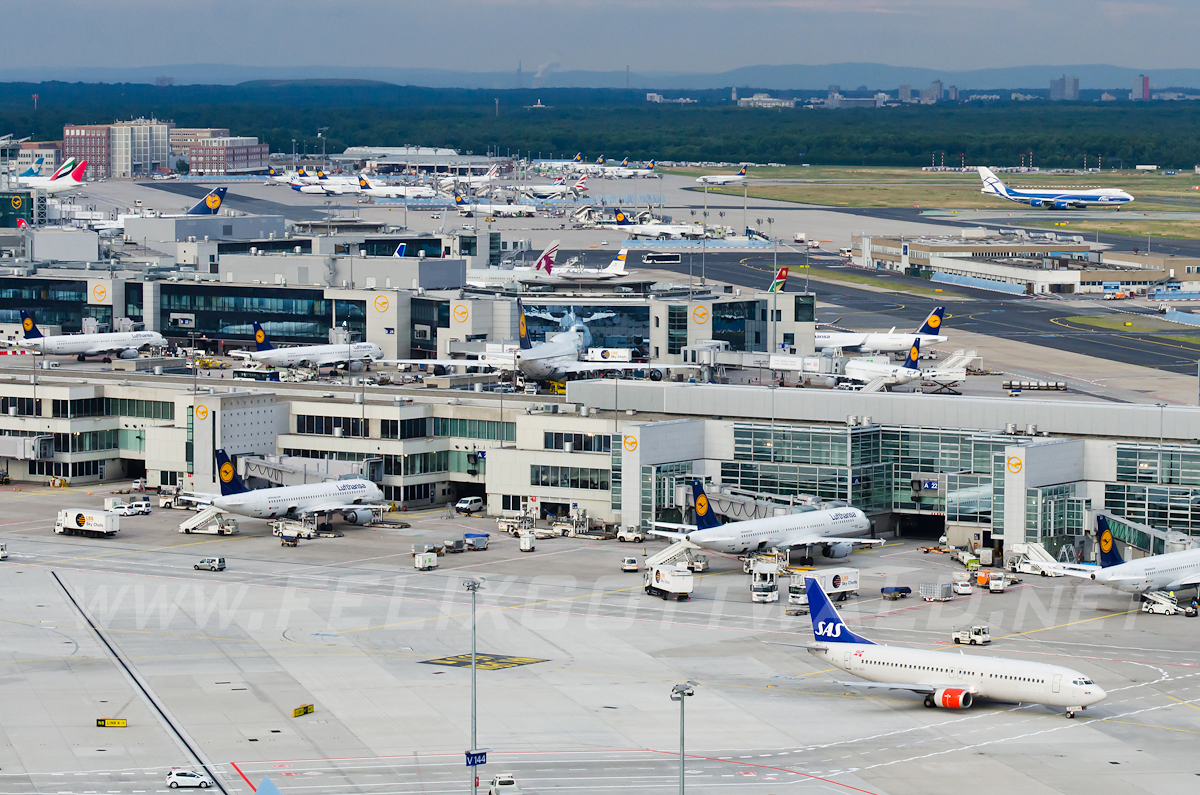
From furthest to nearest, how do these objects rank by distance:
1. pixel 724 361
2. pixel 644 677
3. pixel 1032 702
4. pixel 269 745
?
pixel 724 361, pixel 644 677, pixel 1032 702, pixel 269 745

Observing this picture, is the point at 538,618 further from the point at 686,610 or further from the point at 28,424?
the point at 28,424

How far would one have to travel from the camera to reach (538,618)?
90.1 metres

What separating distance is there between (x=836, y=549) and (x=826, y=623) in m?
28.9

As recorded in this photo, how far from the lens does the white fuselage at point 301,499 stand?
112 meters

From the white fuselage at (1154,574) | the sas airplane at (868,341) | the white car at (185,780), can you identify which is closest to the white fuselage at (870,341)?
the sas airplane at (868,341)

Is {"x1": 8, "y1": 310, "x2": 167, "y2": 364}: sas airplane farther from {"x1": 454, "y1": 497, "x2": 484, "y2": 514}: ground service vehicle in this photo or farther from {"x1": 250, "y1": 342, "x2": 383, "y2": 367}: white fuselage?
{"x1": 454, "y1": 497, "x2": 484, "y2": 514}: ground service vehicle

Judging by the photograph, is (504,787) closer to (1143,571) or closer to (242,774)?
(242,774)

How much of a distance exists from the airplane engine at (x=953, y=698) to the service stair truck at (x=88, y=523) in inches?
2193

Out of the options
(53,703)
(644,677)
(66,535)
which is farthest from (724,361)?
(53,703)

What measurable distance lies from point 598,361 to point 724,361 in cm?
1341

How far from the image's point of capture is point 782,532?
102m

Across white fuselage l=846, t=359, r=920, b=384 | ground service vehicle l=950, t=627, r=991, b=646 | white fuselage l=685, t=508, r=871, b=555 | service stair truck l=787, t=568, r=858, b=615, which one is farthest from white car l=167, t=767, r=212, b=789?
white fuselage l=846, t=359, r=920, b=384

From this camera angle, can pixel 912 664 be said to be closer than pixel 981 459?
Yes

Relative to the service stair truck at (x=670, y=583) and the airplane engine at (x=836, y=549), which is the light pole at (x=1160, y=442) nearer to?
the airplane engine at (x=836, y=549)
